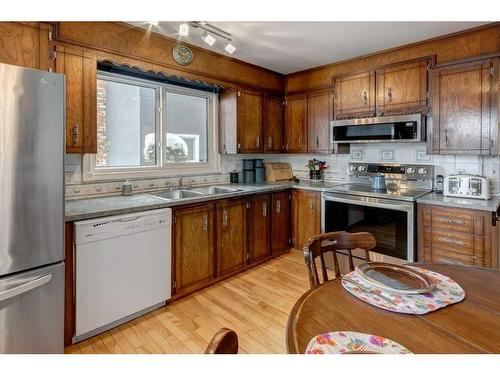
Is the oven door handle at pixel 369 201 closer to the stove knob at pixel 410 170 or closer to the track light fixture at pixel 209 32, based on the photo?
the stove knob at pixel 410 170

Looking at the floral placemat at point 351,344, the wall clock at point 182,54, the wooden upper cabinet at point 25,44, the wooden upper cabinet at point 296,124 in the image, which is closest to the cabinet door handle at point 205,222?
the wall clock at point 182,54

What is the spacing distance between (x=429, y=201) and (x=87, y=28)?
317 centimetres

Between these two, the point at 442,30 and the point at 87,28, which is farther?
the point at 442,30

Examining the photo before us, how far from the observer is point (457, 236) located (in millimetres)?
2471

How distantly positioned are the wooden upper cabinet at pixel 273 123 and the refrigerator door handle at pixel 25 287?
2.75 meters

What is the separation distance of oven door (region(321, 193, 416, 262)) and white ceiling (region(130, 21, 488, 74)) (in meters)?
1.57

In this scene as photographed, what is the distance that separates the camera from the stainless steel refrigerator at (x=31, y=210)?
151 cm

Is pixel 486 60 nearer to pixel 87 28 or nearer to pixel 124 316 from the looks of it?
pixel 87 28

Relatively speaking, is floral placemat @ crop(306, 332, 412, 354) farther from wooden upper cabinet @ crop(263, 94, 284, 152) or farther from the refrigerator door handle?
wooden upper cabinet @ crop(263, 94, 284, 152)

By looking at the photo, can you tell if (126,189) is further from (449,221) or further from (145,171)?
(449,221)

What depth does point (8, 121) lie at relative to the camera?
149 cm

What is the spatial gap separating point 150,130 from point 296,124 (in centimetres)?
195
